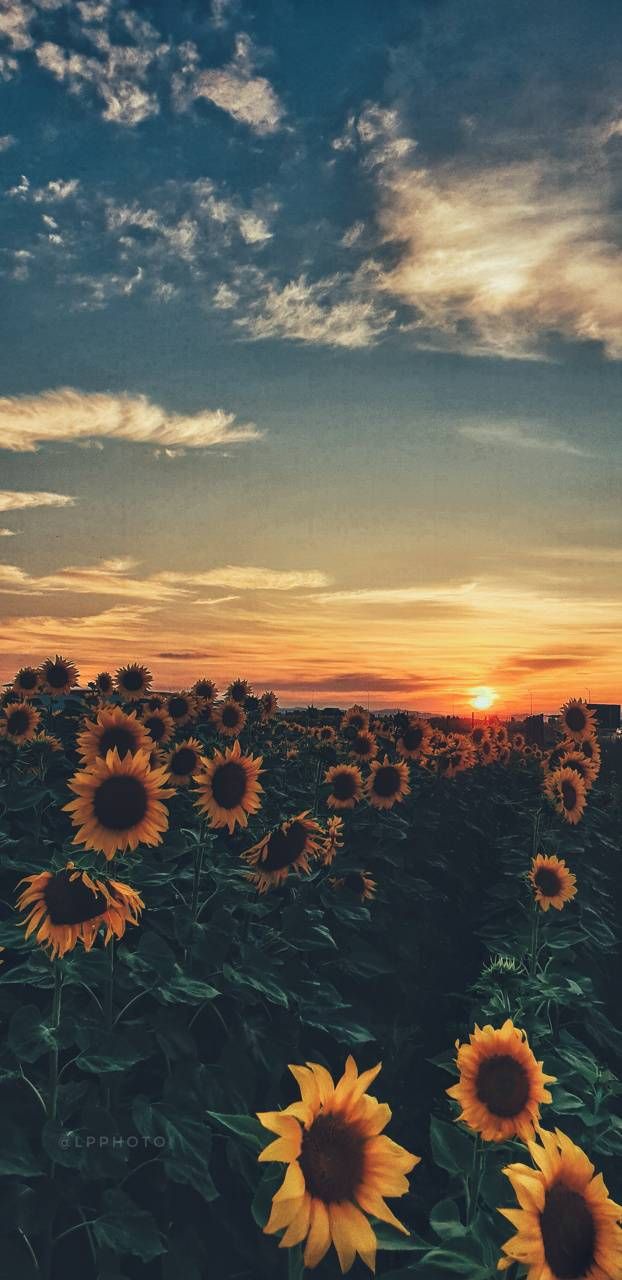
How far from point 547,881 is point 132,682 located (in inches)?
244

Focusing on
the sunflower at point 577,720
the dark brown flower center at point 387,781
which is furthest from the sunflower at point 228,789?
the sunflower at point 577,720

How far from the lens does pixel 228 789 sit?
5.43 m

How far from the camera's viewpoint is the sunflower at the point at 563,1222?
2.27m

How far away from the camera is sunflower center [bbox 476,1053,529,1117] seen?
10.9 ft

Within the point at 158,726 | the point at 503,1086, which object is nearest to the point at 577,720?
the point at 158,726

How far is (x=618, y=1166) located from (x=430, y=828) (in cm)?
427

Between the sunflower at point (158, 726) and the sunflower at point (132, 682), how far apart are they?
2184 mm

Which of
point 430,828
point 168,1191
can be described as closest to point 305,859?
point 168,1191

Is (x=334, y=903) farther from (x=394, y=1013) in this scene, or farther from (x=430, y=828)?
(x=430, y=828)

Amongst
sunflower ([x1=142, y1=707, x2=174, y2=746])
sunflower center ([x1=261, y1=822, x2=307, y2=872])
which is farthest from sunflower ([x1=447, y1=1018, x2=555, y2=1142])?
sunflower ([x1=142, y1=707, x2=174, y2=746])

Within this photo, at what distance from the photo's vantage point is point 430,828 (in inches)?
393

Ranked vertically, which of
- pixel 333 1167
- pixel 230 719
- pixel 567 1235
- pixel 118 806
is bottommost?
pixel 567 1235

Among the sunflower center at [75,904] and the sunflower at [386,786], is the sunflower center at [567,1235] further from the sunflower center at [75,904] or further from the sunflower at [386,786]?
the sunflower at [386,786]

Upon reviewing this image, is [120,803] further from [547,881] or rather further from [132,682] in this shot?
[132,682]
